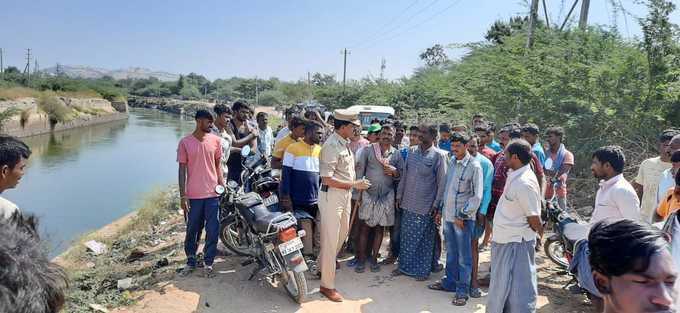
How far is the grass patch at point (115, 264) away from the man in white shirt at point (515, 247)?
2.76m

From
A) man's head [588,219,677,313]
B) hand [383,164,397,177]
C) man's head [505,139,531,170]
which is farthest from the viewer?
hand [383,164,397,177]

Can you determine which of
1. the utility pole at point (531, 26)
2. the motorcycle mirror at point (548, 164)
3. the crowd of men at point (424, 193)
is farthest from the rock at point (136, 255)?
the utility pole at point (531, 26)

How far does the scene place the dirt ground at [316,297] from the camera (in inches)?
153

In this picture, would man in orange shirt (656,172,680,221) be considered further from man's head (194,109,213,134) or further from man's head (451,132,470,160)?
man's head (194,109,213,134)

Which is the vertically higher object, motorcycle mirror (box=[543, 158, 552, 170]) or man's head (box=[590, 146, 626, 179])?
man's head (box=[590, 146, 626, 179])

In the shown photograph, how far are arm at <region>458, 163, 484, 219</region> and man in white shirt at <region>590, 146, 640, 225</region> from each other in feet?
3.07

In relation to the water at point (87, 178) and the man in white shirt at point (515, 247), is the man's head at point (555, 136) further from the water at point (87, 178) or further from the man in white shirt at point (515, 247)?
the water at point (87, 178)

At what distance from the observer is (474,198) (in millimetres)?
3982

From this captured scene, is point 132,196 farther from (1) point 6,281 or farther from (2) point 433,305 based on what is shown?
(1) point 6,281

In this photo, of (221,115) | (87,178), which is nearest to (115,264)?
(221,115)

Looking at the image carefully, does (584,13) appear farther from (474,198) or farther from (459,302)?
(459,302)

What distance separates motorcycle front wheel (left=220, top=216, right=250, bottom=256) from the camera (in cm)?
468

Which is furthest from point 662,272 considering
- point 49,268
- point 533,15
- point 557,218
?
point 533,15

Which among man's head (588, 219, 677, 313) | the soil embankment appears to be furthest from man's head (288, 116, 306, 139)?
the soil embankment
